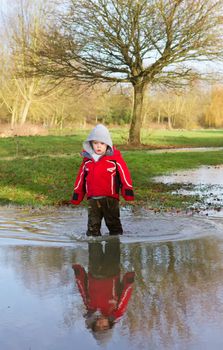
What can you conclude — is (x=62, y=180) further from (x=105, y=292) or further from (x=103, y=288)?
(x=105, y=292)

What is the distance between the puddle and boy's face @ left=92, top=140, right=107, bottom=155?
2.81 meters

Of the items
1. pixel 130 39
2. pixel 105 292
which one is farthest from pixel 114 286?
pixel 130 39

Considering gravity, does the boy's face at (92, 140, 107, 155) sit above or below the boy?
above

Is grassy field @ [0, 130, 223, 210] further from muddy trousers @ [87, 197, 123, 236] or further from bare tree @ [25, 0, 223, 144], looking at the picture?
bare tree @ [25, 0, 223, 144]

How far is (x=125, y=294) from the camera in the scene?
4.52 meters

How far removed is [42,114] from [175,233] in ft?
156

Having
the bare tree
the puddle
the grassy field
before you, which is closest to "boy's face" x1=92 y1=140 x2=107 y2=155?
the puddle

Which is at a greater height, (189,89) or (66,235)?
(189,89)

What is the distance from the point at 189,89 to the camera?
2970 centimetres

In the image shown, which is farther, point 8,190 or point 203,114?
point 203,114

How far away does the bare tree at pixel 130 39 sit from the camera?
2547cm

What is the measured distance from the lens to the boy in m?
6.76

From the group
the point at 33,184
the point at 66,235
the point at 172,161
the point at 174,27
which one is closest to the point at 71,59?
the point at 174,27

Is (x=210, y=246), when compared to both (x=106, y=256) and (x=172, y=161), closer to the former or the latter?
(x=106, y=256)
